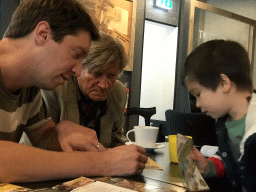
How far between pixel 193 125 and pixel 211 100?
168 cm

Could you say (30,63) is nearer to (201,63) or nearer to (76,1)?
(76,1)

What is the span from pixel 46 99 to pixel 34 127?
28 centimetres

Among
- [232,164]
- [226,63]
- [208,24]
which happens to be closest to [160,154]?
[232,164]

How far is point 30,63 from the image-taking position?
0.98 meters

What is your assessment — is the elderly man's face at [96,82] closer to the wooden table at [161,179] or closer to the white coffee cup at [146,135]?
the white coffee cup at [146,135]

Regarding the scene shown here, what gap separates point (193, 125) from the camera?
2.38m

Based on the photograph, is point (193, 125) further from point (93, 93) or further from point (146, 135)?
point (146, 135)

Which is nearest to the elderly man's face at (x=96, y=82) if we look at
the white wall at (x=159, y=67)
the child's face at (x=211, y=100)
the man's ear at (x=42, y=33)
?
the man's ear at (x=42, y=33)

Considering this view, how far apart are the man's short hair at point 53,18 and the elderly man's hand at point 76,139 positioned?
0.34m

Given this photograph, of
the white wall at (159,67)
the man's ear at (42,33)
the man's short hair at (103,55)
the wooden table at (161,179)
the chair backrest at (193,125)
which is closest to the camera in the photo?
the wooden table at (161,179)

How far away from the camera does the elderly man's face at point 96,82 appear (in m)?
1.44

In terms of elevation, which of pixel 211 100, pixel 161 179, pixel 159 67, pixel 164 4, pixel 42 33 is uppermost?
pixel 164 4

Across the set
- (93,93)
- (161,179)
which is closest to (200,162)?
(161,179)

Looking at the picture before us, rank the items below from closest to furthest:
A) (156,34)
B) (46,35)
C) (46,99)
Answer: (46,35), (46,99), (156,34)
